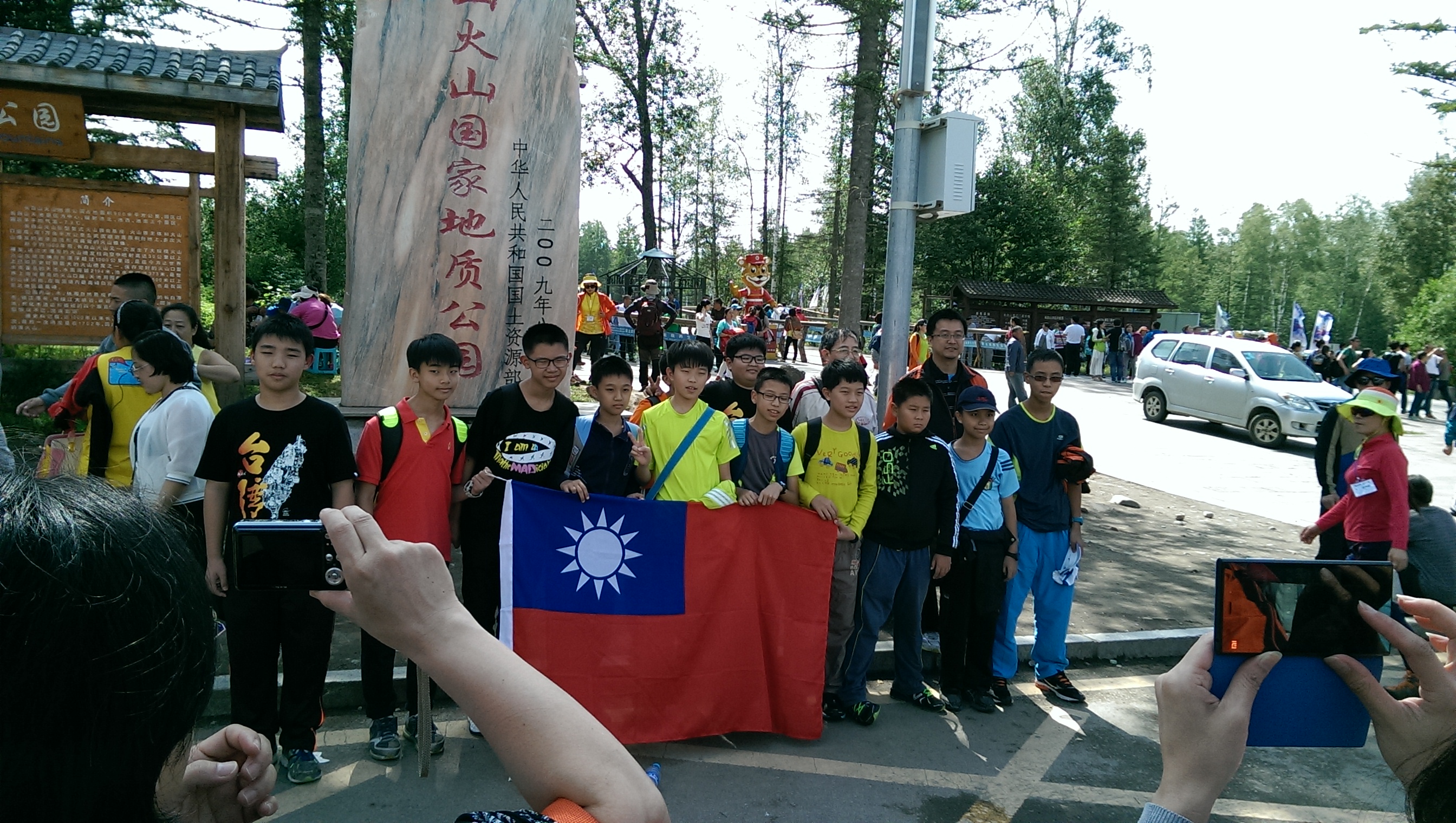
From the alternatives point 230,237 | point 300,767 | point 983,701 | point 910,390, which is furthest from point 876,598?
point 230,237

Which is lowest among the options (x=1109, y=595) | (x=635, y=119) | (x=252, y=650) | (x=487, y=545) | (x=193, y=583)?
(x=1109, y=595)

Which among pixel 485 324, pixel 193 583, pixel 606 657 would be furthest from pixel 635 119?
pixel 193 583

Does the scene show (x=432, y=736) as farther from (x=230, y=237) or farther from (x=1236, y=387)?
(x=1236, y=387)

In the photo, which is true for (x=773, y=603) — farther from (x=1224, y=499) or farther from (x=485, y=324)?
(x=1224, y=499)

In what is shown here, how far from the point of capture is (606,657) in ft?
13.4

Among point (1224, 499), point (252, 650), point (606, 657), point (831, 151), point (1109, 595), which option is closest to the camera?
point (252, 650)

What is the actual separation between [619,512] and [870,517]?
1.32m

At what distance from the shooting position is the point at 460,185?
654 cm

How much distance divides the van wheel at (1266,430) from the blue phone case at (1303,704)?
15.3 meters

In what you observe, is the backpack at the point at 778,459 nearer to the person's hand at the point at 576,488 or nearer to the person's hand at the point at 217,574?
the person's hand at the point at 576,488

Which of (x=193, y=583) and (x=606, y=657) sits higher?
(x=193, y=583)

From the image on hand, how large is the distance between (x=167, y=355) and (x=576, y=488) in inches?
75.0

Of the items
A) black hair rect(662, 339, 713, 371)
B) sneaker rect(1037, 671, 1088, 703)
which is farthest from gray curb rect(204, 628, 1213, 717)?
black hair rect(662, 339, 713, 371)

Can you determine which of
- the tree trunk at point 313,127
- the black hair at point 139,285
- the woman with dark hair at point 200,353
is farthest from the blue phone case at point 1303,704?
the tree trunk at point 313,127
